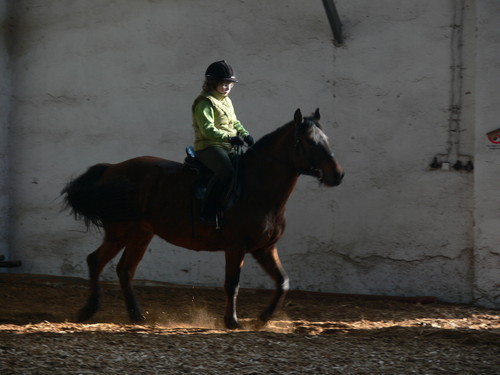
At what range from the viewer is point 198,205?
23.5 ft

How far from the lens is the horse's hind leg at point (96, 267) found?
24.4 ft

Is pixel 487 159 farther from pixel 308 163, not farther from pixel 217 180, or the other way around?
pixel 217 180

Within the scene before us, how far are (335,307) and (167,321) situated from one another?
2.04m

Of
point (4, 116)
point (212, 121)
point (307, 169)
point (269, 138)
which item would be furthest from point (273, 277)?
point (4, 116)

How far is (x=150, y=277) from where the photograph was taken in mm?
9828

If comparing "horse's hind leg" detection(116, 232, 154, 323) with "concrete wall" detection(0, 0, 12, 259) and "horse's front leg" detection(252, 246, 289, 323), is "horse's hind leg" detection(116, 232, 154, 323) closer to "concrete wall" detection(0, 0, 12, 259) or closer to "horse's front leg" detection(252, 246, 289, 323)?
"horse's front leg" detection(252, 246, 289, 323)

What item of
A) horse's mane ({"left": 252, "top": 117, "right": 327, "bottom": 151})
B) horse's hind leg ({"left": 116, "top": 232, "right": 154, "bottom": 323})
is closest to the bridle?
horse's mane ({"left": 252, "top": 117, "right": 327, "bottom": 151})

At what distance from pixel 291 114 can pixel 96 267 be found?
3.26 m

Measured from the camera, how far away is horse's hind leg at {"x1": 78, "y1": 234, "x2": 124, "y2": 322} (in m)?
7.43

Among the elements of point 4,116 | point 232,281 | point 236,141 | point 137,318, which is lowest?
point 137,318

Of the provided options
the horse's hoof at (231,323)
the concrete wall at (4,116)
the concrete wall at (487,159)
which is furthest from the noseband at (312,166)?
the concrete wall at (4,116)

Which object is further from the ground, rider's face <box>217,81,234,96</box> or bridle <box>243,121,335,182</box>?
rider's face <box>217,81,234,96</box>

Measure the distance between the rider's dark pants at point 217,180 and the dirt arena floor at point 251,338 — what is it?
3.83 ft

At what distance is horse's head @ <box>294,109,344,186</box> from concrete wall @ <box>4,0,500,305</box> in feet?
7.66
